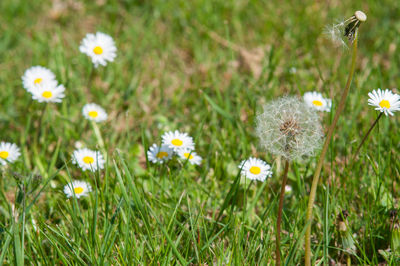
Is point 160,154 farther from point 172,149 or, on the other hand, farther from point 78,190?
point 78,190

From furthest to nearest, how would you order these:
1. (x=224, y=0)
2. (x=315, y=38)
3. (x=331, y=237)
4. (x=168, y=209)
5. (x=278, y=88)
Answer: (x=224, y=0), (x=315, y=38), (x=278, y=88), (x=168, y=209), (x=331, y=237)

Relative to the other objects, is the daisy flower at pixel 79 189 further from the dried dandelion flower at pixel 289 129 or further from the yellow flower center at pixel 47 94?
the dried dandelion flower at pixel 289 129

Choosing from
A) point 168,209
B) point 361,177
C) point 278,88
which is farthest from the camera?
point 278,88

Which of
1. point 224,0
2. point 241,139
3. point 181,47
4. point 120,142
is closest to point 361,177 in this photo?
point 241,139

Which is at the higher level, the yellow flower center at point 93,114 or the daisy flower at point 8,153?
the yellow flower center at point 93,114

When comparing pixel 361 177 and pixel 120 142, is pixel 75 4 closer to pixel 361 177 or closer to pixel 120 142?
pixel 120 142

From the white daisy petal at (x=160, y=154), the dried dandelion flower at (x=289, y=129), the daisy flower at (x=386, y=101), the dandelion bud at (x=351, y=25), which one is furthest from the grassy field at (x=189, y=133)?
the dandelion bud at (x=351, y=25)

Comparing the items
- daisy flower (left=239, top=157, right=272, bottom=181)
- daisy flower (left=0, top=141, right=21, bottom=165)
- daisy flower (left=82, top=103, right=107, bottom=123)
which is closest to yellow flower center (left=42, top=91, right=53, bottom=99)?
daisy flower (left=82, top=103, right=107, bottom=123)
